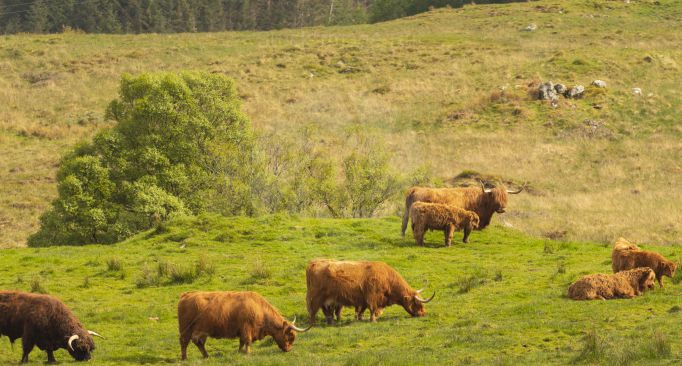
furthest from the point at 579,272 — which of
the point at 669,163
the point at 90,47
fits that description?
the point at 90,47

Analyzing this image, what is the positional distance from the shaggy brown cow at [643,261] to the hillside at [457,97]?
15.0 m

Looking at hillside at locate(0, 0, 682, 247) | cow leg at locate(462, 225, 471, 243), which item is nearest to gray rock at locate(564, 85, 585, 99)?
hillside at locate(0, 0, 682, 247)

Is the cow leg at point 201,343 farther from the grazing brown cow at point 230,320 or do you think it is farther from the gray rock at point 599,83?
the gray rock at point 599,83

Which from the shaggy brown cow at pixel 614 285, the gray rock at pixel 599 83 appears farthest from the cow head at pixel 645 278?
the gray rock at pixel 599 83

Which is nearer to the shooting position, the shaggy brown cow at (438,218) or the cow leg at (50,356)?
the cow leg at (50,356)

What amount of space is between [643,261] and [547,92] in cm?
4698

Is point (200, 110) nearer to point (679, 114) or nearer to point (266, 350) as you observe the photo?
point (266, 350)

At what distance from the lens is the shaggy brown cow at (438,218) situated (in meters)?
31.1

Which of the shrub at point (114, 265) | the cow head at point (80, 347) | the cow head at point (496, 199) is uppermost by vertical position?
the cow head at point (80, 347)

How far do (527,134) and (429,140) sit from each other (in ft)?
22.9

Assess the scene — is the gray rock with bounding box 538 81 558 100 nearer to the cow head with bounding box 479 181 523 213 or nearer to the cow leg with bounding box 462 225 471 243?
the cow head with bounding box 479 181 523 213

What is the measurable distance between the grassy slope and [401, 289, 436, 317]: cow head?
32 centimetres

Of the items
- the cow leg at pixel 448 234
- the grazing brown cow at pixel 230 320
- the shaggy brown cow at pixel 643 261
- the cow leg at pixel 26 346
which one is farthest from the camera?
the cow leg at pixel 448 234

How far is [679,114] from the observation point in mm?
65188
